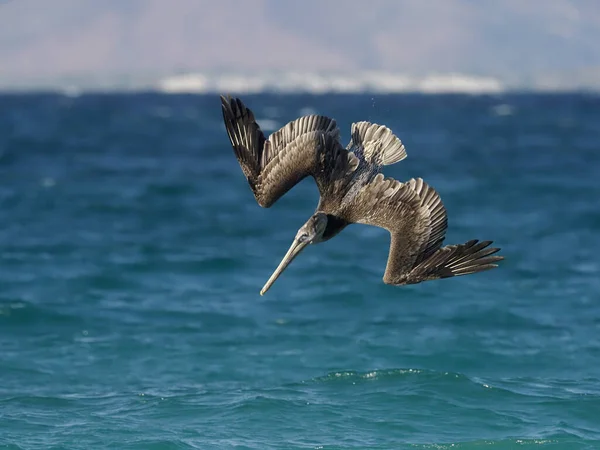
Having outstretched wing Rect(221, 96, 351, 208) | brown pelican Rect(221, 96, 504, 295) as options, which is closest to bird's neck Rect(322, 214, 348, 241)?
brown pelican Rect(221, 96, 504, 295)

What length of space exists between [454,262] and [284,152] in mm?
1849

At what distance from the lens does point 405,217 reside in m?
9.90

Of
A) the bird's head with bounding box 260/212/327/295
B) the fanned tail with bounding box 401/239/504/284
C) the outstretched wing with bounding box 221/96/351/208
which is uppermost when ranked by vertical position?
the outstretched wing with bounding box 221/96/351/208

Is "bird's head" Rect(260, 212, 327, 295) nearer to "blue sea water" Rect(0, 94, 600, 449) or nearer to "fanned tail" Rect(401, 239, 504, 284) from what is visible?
"fanned tail" Rect(401, 239, 504, 284)

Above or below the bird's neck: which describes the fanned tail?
below

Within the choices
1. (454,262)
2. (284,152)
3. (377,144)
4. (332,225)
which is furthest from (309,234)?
(454,262)

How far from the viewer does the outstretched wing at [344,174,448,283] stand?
9.83m

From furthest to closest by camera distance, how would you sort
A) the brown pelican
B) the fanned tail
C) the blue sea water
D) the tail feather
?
the blue sea water, the tail feather, the brown pelican, the fanned tail

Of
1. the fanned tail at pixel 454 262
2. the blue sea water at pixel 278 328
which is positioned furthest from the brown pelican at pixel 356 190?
the blue sea water at pixel 278 328

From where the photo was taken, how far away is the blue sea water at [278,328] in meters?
12.6

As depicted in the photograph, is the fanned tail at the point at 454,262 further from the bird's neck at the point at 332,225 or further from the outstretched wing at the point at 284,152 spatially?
the outstretched wing at the point at 284,152

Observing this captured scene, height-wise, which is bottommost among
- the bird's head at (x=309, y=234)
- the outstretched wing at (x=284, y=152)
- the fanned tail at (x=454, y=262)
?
the fanned tail at (x=454, y=262)

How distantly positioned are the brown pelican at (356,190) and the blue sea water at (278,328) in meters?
2.87

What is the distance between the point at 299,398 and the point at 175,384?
1.72 meters
